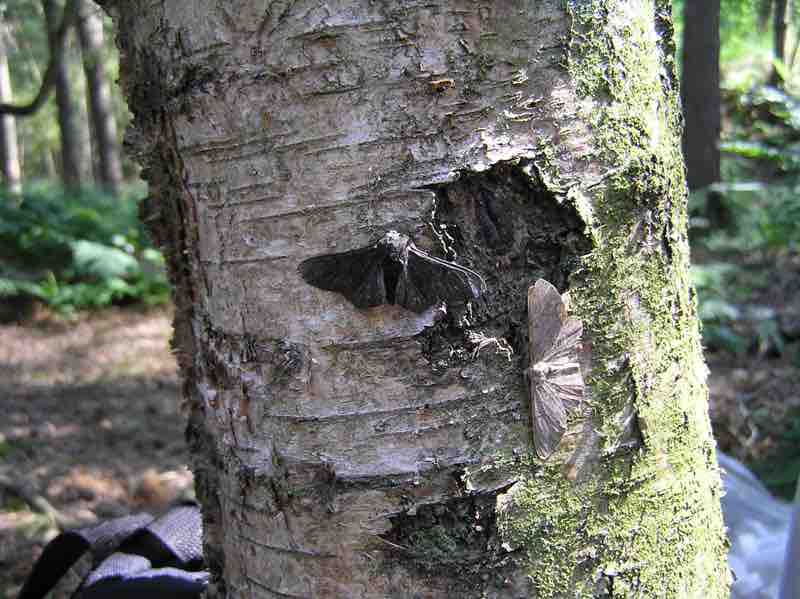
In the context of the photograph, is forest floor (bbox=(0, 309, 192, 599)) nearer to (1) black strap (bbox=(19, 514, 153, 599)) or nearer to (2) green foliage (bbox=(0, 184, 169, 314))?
(2) green foliage (bbox=(0, 184, 169, 314))

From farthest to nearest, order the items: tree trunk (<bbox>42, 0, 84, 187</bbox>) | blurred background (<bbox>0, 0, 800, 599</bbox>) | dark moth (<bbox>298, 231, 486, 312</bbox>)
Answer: tree trunk (<bbox>42, 0, 84, 187</bbox>)
blurred background (<bbox>0, 0, 800, 599</bbox>)
dark moth (<bbox>298, 231, 486, 312</bbox>)

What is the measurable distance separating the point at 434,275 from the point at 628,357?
276mm

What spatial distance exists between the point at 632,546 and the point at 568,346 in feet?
0.89

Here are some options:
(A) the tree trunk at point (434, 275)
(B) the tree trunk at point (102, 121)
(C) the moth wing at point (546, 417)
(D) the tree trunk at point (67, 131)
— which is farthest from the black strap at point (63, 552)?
(D) the tree trunk at point (67, 131)

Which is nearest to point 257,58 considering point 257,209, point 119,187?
point 257,209

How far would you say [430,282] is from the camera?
0.75 metres

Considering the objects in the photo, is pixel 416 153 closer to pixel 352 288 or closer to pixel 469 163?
pixel 469 163

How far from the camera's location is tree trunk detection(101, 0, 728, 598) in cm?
74

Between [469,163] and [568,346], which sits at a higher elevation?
[469,163]

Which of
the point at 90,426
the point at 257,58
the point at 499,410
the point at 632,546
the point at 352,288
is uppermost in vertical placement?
the point at 257,58

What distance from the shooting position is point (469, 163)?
74 centimetres

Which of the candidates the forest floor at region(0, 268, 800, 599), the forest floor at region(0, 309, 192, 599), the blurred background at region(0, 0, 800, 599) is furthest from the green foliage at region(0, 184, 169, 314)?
the forest floor at region(0, 268, 800, 599)

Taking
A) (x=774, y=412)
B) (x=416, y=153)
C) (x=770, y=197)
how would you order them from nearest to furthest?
1. (x=416, y=153)
2. (x=774, y=412)
3. (x=770, y=197)

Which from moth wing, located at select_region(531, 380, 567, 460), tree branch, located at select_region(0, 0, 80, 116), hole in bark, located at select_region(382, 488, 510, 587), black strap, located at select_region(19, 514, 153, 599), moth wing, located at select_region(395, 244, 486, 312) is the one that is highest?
tree branch, located at select_region(0, 0, 80, 116)
